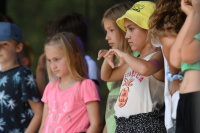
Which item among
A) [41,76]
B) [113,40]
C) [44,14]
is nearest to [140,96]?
[113,40]

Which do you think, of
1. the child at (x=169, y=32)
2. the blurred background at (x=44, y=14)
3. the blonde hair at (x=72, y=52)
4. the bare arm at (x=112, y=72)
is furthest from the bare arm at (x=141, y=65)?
the blurred background at (x=44, y=14)

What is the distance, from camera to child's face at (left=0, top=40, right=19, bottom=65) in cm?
515

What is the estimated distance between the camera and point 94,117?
14.4 feet

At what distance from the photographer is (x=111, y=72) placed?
4156mm

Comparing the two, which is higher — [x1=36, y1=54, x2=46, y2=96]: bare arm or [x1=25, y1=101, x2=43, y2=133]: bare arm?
[x1=36, y1=54, x2=46, y2=96]: bare arm

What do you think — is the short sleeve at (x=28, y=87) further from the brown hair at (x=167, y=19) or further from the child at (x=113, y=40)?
the brown hair at (x=167, y=19)

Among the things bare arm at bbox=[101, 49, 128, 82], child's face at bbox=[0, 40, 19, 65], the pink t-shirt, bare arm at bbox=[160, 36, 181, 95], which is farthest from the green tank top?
child's face at bbox=[0, 40, 19, 65]

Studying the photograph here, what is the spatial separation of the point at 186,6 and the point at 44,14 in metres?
4.57

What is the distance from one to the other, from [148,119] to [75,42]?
1.34 meters

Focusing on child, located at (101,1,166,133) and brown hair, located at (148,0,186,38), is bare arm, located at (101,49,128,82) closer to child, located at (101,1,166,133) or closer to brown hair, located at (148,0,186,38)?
child, located at (101,1,166,133)

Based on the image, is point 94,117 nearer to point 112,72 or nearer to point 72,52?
point 112,72

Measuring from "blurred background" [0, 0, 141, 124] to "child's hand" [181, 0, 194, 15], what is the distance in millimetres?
3767

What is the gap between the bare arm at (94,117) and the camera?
4.38 m

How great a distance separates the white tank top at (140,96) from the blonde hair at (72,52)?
0.79m
